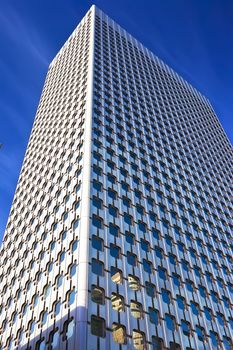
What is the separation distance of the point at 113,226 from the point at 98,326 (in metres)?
11.4

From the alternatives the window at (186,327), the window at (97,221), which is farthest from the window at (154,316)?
the window at (97,221)

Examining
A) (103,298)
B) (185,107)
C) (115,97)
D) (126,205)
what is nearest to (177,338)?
(103,298)

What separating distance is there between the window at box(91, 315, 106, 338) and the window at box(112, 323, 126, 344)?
3.36ft

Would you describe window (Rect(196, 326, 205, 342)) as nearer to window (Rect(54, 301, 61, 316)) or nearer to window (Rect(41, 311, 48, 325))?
window (Rect(54, 301, 61, 316))

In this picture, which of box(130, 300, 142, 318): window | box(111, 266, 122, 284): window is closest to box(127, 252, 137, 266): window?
box(111, 266, 122, 284): window

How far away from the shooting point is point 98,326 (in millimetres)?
30406

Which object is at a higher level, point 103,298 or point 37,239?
point 37,239

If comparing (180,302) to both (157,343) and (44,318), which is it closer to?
(157,343)

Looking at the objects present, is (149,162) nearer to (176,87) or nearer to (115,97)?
(115,97)

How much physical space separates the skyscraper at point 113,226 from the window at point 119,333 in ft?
0.53

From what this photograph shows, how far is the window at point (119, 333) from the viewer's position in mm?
30656

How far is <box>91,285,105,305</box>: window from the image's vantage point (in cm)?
3194

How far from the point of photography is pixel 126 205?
4419 cm

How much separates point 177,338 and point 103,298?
28.4ft
